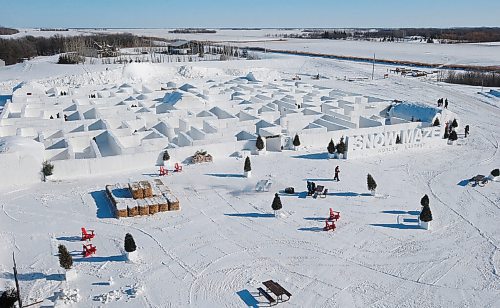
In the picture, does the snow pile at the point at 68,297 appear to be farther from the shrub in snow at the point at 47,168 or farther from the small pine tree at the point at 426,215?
the small pine tree at the point at 426,215

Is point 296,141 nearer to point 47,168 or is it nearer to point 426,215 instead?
point 426,215

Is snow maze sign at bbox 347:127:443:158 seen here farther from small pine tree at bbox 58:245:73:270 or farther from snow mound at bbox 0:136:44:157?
small pine tree at bbox 58:245:73:270

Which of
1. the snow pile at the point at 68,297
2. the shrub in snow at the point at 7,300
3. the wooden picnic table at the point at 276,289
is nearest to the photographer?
the shrub in snow at the point at 7,300

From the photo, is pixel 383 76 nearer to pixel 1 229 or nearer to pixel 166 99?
pixel 166 99

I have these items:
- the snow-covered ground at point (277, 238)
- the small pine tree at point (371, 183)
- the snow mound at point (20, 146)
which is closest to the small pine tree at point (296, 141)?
the snow-covered ground at point (277, 238)

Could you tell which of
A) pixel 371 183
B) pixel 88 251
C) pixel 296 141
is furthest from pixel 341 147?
pixel 88 251
